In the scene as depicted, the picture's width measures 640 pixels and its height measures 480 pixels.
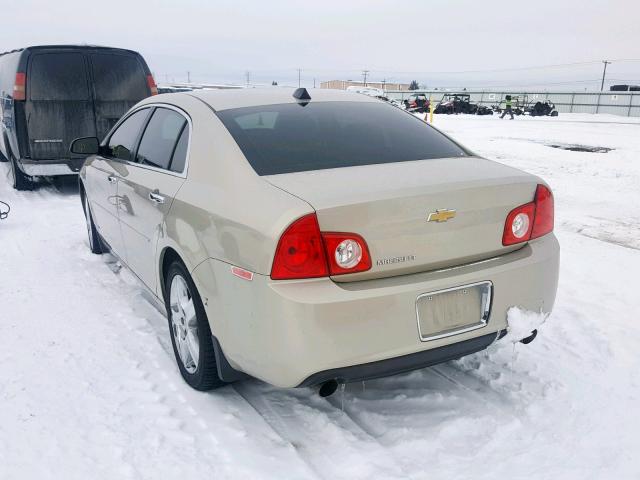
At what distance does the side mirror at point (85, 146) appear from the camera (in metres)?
4.73

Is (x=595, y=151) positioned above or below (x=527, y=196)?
below

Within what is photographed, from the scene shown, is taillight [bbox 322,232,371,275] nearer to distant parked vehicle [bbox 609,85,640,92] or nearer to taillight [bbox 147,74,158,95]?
taillight [bbox 147,74,158,95]

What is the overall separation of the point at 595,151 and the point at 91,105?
37.7 ft

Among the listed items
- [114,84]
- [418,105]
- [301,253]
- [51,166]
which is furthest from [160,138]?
[418,105]

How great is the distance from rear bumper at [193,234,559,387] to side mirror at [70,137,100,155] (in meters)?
2.59

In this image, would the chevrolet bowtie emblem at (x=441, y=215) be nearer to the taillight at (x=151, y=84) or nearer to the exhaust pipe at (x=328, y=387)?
the exhaust pipe at (x=328, y=387)

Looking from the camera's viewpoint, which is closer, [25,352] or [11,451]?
[11,451]

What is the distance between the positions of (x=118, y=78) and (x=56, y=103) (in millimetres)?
973

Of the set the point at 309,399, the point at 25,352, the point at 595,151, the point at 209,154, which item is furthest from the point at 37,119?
the point at 595,151

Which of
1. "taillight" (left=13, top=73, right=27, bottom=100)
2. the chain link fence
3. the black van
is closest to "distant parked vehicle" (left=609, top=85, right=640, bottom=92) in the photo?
the chain link fence

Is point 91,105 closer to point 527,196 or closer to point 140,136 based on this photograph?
point 140,136

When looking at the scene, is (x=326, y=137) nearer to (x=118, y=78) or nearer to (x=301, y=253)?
(x=301, y=253)

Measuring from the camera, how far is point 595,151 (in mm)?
13883

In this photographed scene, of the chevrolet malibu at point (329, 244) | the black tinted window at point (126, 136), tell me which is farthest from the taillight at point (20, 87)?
the chevrolet malibu at point (329, 244)
